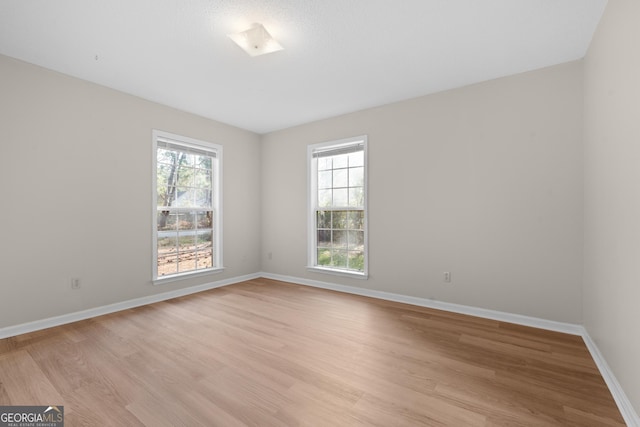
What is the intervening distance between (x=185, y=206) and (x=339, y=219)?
234 centimetres

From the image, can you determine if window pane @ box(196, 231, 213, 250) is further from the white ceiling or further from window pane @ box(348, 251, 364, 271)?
window pane @ box(348, 251, 364, 271)

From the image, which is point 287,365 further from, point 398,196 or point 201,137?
Result: point 201,137

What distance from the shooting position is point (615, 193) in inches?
69.8

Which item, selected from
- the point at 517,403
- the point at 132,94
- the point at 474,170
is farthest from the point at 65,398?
the point at 474,170

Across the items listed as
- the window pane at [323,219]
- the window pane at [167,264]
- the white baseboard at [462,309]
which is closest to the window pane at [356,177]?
the window pane at [323,219]

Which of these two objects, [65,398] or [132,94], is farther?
[132,94]

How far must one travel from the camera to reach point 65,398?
5.43 ft

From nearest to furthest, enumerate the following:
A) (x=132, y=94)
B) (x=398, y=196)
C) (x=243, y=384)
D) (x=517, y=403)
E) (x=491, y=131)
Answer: (x=517, y=403), (x=243, y=384), (x=491, y=131), (x=132, y=94), (x=398, y=196)

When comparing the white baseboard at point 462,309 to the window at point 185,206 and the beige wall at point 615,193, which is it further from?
the window at point 185,206

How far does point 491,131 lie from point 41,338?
4.92 m

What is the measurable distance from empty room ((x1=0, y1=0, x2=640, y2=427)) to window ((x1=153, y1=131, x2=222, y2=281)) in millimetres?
37

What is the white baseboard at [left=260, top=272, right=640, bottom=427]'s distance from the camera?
156cm

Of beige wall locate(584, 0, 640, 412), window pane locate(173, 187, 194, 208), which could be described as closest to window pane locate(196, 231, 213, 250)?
window pane locate(173, 187, 194, 208)

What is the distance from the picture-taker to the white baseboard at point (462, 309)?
2613 mm
